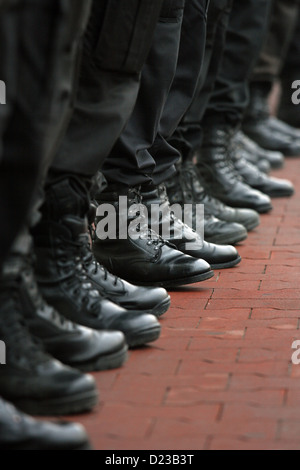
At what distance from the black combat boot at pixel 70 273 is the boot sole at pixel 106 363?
110mm

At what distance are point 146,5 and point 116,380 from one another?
98cm

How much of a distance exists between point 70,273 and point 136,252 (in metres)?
0.58

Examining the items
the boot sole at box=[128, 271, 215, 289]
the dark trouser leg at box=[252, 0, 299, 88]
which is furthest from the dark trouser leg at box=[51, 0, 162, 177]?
the dark trouser leg at box=[252, 0, 299, 88]

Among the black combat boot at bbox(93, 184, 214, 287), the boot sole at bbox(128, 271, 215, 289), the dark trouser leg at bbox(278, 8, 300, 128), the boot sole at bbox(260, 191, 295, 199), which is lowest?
the dark trouser leg at bbox(278, 8, 300, 128)

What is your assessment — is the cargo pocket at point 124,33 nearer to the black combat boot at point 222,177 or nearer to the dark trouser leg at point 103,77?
the dark trouser leg at point 103,77

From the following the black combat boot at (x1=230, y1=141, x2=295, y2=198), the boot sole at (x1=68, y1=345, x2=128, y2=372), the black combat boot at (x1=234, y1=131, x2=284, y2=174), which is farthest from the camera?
the black combat boot at (x1=234, y1=131, x2=284, y2=174)

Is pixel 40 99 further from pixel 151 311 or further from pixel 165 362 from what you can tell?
pixel 151 311

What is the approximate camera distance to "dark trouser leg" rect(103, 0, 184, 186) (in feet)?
10.0

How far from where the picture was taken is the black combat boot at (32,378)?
2068 millimetres

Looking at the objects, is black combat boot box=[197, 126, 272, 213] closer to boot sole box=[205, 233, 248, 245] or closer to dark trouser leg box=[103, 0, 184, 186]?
boot sole box=[205, 233, 248, 245]

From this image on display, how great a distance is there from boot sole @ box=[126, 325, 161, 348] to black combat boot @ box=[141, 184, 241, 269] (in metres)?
0.75

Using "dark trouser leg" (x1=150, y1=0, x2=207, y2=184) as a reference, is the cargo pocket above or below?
above

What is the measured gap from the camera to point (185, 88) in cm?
350
